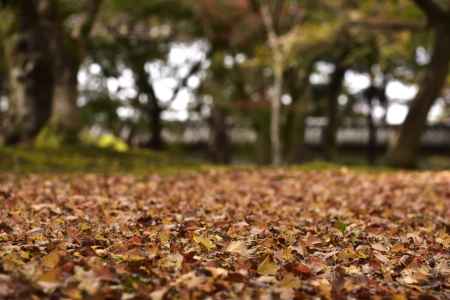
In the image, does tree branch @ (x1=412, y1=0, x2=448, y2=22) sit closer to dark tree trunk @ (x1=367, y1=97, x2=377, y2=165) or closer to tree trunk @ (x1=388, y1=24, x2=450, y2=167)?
tree trunk @ (x1=388, y1=24, x2=450, y2=167)

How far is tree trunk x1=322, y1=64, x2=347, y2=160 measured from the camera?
28500 mm

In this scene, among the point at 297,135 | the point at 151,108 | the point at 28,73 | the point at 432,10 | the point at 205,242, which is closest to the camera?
the point at 205,242

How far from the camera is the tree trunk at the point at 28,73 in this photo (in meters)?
16.9

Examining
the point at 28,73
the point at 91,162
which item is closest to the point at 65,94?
the point at 28,73

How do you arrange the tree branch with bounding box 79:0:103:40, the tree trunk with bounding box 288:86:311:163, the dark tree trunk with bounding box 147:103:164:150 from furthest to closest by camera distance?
the dark tree trunk with bounding box 147:103:164:150 < the tree trunk with bounding box 288:86:311:163 < the tree branch with bounding box 79:0:103:40

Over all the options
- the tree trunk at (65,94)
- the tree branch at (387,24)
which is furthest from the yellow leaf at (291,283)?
the tree branch at (387,24)

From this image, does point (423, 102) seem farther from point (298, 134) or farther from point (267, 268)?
point (267, 268)

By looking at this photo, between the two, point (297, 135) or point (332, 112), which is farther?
point (332, 112)

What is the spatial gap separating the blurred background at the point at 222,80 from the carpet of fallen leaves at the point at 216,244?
5611mm

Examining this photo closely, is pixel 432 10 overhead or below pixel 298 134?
overhead

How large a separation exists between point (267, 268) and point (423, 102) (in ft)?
44.3

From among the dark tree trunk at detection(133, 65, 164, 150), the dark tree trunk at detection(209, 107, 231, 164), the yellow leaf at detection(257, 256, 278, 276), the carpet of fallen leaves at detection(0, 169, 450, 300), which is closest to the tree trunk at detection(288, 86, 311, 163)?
the dark tree trunk at detection(209, 107, 231, 164)

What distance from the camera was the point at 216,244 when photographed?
5.09 m

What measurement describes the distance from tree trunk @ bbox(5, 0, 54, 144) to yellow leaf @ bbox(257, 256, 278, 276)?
1341cm
